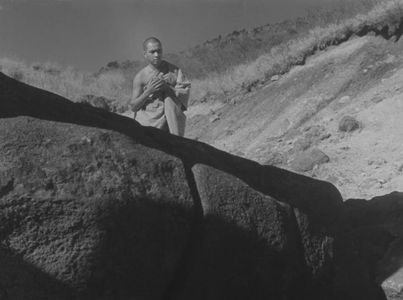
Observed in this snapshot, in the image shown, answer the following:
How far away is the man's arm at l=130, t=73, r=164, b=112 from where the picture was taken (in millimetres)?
9547

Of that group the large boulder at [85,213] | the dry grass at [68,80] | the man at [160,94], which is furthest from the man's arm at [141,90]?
the dry grass at [68,80]

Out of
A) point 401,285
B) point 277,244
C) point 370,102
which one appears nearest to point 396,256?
point 401,285

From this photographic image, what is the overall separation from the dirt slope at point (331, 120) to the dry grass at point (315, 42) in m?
0.26

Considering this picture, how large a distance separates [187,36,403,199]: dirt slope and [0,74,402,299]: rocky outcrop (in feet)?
13.9

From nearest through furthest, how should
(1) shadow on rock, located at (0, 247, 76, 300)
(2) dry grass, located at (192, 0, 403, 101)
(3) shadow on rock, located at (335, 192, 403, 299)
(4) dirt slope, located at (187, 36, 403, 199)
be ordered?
1. (1) shadow on rock, located at (0, 247, 76, 300)
2. (3) shadow on rock, located at (335, 192, 403, 299)
3. (4) dirt slope, located at (187, 36, 403, 199)
4. (2) dry grass, located at (192, 0, 403, 101)

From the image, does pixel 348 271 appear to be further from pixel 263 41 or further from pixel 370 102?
pixel 263 41

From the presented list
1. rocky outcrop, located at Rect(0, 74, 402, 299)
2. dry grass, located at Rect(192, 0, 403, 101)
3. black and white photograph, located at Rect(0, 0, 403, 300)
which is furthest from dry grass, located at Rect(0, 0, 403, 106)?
rocky outcrop, located at Rect(0, 74, 402, 299)

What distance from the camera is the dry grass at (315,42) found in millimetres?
17520

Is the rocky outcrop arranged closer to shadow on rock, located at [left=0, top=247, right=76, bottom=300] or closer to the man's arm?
shadow on rock, located at [left=0, top=247, right=76, bottom=300]

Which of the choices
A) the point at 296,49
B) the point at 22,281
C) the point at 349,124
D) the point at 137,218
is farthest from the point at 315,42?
the point at 22,281

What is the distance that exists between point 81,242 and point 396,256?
119 inches

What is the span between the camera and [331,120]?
585 inches

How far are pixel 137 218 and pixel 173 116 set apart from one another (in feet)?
13.1

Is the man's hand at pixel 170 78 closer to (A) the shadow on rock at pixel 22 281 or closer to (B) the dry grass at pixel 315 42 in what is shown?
(A) the shadow on rock at pixel 22 281
